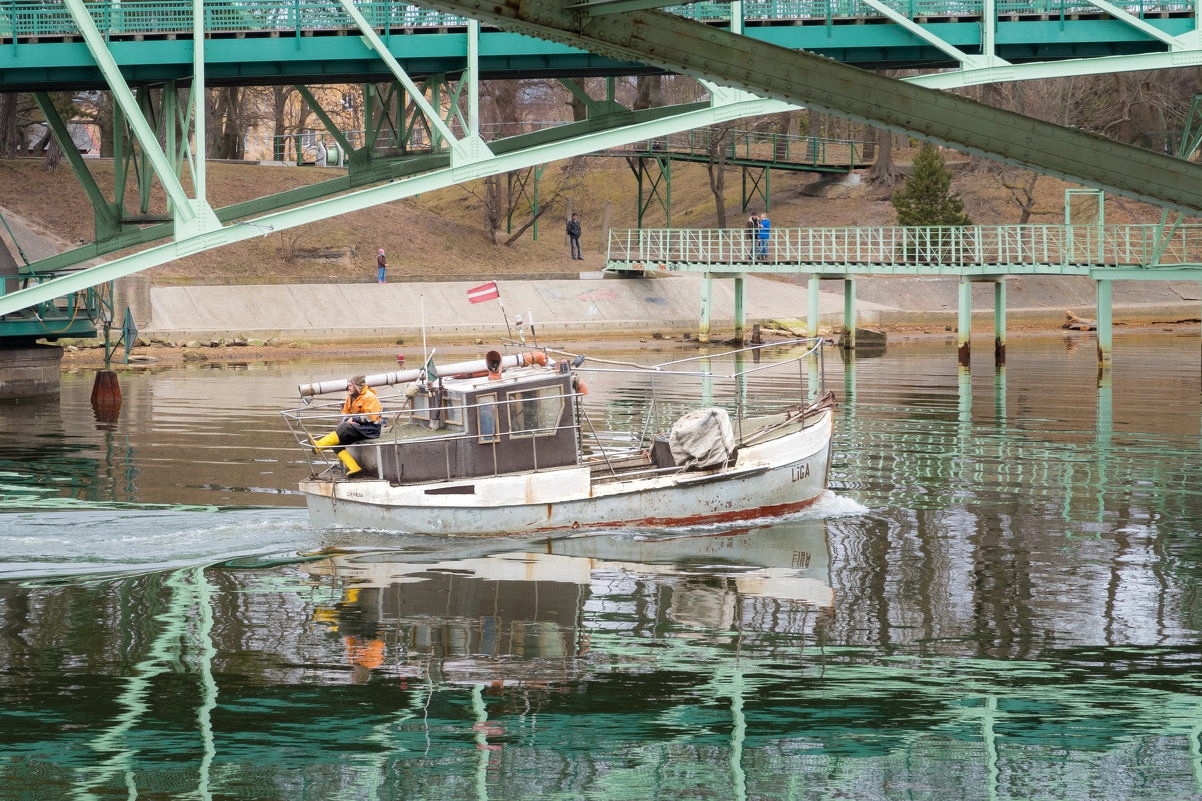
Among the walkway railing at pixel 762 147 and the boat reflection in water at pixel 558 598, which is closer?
the boat reflection in water at pixel 558 598

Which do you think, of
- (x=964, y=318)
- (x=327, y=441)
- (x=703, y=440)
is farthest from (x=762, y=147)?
(x=327, y=441)

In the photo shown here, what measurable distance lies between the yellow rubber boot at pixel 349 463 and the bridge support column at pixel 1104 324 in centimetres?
2809

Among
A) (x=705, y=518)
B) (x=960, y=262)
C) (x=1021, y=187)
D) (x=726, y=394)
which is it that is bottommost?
(x=705, y=518)

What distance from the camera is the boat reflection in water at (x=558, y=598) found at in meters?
12.8

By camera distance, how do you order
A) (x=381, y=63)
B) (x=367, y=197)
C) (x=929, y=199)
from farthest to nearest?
(x=929, y=199), (x=381, y=63), (x=367, y=197)

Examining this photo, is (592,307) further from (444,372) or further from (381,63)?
(444,372)

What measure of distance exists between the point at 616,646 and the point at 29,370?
88.4 feet

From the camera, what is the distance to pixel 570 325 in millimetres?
54219

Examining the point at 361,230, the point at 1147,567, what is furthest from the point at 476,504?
the point at 361,230

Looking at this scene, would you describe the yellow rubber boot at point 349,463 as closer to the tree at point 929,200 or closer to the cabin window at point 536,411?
the cabin window at point 536,411

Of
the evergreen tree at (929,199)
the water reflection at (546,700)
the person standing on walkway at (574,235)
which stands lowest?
the water reflection at (546,700)

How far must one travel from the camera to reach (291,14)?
3191 cm

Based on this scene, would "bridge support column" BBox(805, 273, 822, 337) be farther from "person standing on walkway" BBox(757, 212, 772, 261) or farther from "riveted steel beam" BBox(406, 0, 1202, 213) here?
"riveted steel beam" BBox(406, 0, 1202, 213)

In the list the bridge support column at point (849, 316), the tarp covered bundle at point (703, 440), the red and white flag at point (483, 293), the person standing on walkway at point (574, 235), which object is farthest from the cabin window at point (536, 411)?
the person standing on walkway at point (574, 235)
